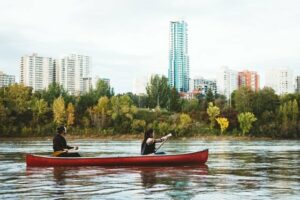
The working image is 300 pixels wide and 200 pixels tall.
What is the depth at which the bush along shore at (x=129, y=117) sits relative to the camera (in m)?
113

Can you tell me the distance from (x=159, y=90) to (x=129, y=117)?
931 inches

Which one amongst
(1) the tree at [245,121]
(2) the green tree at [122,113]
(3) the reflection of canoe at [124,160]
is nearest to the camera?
(3) the reflection of canoe at [124,160]

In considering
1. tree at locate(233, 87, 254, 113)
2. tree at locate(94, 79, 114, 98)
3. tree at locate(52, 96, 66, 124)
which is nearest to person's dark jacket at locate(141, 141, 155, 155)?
tree at locate(52, 96, 66, 124)

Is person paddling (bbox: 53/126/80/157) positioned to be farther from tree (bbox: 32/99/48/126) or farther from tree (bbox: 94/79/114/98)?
tree (bbox: 94/79/114/98)

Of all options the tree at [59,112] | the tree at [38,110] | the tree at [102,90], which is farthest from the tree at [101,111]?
the tree at [102,90]

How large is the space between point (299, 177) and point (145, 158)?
7673 millimetres

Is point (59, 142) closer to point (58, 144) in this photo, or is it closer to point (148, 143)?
point (58, 144)

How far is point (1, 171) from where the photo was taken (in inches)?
926

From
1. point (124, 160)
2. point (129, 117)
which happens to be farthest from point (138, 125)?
point (124, 160)

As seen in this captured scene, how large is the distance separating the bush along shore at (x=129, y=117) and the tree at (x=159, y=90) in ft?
16.8

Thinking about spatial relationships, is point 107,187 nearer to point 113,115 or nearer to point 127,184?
point 127,184

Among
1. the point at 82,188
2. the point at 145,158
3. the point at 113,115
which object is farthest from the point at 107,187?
the point at 113,115

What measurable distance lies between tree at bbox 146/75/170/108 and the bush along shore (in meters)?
5.11

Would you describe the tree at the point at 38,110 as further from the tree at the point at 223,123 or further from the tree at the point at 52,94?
the tree at the point at 223,123
